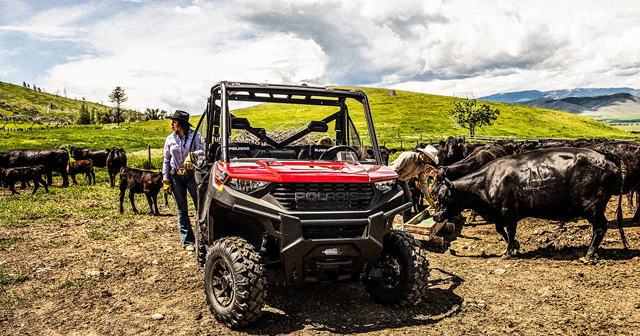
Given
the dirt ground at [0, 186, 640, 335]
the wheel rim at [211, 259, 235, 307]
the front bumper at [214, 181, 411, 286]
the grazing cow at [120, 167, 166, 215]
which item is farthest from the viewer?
the grazing cow at [120, 167, 166, 215]

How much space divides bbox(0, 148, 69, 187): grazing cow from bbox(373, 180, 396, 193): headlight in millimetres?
18846

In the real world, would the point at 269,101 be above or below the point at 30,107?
below

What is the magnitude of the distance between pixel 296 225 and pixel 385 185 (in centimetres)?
116

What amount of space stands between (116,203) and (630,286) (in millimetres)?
12916

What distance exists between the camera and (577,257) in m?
7.12

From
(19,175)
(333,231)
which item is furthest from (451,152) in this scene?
(19,175)

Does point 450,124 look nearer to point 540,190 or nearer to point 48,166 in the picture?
point 48,166

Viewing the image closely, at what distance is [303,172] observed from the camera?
4086 mm

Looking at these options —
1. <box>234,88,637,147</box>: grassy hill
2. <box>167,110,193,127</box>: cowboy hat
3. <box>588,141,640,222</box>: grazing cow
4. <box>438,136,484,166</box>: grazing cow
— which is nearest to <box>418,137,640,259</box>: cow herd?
<box>588,141,640,222</box>: grazing cow

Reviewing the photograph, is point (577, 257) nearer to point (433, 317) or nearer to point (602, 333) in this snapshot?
point (602, 333)

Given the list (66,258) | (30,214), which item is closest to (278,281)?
(66,258)

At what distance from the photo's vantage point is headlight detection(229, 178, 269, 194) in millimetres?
4031

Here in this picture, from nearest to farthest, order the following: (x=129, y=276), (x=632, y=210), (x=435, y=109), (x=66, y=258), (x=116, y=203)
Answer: (x=129, y=276), (x=66, y=258), (x=632, y=210), (x=116, y=203), (x=435, y=109)

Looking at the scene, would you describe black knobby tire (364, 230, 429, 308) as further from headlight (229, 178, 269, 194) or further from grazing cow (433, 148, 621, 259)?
grazing cow (433, 148, 621, 259)
